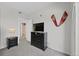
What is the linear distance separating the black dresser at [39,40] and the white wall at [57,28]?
234 millimetres

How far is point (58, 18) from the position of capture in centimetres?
241

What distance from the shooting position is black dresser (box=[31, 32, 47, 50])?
8.91 feet

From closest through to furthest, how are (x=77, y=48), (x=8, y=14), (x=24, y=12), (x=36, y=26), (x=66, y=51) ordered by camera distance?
(x=77, y=48)
(x=66, y=51)
(x=36, y=26)
(x=24, y=12)
(x=8, y=14)

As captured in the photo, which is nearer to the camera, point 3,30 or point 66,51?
point 66,51

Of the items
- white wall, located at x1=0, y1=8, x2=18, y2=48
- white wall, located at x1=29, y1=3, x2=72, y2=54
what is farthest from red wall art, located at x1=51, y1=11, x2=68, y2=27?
white wall, located at x1=0, y1=8, x2=18, y2=48

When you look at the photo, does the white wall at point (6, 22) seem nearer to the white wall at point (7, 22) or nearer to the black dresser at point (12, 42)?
the white wall at point (7, 22)

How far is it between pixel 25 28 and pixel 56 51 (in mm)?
1270

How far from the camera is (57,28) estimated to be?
2430 millimetres

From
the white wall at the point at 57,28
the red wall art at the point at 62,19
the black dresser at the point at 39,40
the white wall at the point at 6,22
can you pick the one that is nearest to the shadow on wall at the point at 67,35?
the white wall at the point at 57,28

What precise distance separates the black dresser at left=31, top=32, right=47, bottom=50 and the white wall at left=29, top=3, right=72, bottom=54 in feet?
0.77

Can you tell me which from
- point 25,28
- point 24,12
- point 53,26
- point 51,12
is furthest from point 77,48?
point 24,12

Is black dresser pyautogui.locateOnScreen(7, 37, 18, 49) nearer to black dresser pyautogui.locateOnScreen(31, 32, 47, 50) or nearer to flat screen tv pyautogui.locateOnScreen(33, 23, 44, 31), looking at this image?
black dresser pyautogui.locateOnScreen(31, 32, 47, 50)

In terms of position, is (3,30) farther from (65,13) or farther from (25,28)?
(65,13)

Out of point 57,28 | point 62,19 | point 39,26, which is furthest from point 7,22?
point 62,19
